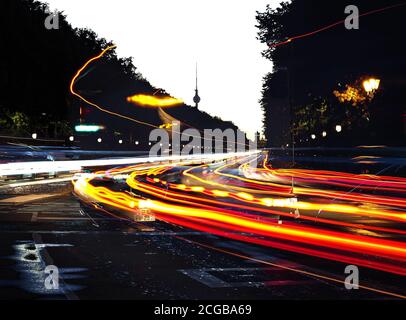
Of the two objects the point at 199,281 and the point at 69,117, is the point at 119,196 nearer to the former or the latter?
the point at 199,281

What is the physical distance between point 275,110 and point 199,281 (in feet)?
267

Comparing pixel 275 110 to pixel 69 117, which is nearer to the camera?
pixel 69 117

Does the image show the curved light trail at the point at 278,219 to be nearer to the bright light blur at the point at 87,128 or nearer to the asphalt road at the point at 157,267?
the asphalt road at the point at 157,267

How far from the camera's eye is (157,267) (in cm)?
997

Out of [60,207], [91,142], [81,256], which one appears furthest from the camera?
[91,142]

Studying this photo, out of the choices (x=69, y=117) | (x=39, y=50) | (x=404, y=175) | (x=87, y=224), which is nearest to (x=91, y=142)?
(x=69, y=117)

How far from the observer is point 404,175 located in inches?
1059

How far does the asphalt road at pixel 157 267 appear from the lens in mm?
8156
